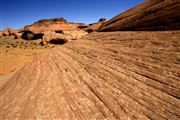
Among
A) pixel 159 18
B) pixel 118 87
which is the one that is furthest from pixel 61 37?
pixel 118 87

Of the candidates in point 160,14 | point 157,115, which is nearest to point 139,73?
point 157,115

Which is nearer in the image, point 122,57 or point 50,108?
point 50,108

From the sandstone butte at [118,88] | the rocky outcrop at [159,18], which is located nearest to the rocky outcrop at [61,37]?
the rocky outcrop at [159,18]

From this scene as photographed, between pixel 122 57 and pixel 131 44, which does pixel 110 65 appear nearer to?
pixel 122 57

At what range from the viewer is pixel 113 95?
11.9 ft

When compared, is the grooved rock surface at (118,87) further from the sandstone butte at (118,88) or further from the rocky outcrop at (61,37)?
the rocky outcrop at (61,37)

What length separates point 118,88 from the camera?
12.5ft

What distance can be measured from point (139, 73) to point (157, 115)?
141 centimetres

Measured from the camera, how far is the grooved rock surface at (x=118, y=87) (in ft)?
9.93

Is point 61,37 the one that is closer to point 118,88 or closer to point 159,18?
point 159,18

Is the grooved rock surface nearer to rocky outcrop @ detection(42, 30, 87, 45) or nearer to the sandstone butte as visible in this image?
the sandstone butte

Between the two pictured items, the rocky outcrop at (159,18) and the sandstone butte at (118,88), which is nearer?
the sandstone butte at (118,88)

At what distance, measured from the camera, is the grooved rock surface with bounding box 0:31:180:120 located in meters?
3.03

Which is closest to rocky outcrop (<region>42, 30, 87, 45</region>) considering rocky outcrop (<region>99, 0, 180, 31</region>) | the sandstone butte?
rocky outcrop (<region>99, 0, 180, 31</region>)
